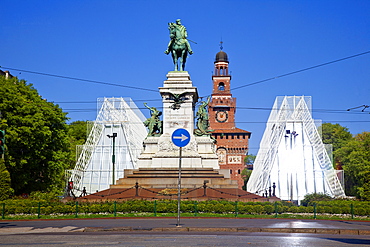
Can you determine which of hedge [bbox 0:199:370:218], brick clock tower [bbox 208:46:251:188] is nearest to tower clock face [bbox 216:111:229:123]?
brick clock tower [bbox 208:46:251:188]

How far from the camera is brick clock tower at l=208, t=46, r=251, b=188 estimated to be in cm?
17162

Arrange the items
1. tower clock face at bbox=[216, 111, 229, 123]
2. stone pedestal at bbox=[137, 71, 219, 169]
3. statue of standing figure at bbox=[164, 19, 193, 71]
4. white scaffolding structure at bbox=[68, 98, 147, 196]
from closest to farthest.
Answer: stone pedestal at bbox=[137, 71, 219, 169], statue of standing figure at bbox=[164, 19, 193, 71], white scaffolding structure at bbox=[68, 98, 147, 196], tower clock face at bbox=[216, 111, 229, 123]

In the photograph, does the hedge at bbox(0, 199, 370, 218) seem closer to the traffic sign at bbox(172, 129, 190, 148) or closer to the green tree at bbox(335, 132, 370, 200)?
the traffic sign at bbox(172, 129, 190, 148)

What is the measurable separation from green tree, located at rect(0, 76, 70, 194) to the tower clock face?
117m

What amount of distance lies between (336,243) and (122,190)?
24.2m

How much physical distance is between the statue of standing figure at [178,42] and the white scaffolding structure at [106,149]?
32.8 meters

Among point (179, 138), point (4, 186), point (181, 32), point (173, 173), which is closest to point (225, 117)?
point (181, 32)

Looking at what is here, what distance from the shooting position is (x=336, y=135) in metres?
125

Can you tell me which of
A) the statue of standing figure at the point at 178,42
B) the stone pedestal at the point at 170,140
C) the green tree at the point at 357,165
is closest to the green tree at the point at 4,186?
the stone pedestal at the point at 170,140

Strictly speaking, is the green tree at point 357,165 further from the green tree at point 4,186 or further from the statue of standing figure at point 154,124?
the green tree at point 4,186

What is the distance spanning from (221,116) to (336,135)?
54.2 meters

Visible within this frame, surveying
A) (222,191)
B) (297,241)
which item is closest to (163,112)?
(222,191)

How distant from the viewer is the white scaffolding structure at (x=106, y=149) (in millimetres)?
83125

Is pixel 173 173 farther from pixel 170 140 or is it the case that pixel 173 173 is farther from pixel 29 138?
pixel 29 138
